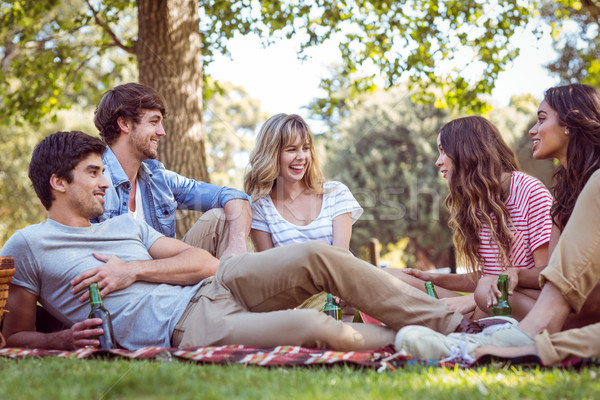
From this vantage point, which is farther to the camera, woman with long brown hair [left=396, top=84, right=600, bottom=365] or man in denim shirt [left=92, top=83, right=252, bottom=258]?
man in denim shirt [left=92, top=83, right=252, bottom=258]

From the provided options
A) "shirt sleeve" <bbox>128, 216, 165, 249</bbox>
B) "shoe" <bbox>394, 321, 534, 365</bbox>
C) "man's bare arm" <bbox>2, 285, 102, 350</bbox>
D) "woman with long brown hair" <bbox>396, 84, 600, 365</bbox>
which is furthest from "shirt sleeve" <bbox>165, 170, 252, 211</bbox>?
"woman with long brown hair" <bbox>396, 84, 600, 365</bbox>

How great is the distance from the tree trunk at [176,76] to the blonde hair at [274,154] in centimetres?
225

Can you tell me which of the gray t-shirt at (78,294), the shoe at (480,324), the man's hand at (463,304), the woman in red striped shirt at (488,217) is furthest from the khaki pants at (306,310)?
the man's hand at (463,304)

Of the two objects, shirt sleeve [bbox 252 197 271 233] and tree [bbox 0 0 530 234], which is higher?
tree [bbox 0 0 530 234]

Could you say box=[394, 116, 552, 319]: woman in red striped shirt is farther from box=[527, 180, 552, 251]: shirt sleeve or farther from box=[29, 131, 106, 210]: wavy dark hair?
box=[29, 131, 106, 210]: wavy dark hair

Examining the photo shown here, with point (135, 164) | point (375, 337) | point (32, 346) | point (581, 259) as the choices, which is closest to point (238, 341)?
point (375, 337)

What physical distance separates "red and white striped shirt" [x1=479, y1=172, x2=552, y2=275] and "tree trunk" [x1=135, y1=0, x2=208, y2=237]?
3.93 meters

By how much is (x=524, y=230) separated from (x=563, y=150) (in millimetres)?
593

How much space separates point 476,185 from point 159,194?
248 cm

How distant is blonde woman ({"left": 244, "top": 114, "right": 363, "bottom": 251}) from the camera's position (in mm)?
4934

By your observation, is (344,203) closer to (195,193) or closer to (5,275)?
(195,193)

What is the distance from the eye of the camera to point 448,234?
2450 centimetres

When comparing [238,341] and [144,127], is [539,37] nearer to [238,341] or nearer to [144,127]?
[144,127]

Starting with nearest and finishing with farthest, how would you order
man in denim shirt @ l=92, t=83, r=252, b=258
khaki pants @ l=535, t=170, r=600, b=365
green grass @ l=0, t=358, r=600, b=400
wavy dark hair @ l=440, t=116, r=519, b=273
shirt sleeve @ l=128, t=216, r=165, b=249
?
green grass @ l=0, t=358, r=600, b=400, khaki pants @ l=535, t=170, r=600, b=365, shirt sleeve @ l=128, t=216, r=165, b=249, wavy dark hair @ l=440, t=116, r=519, b=273, man in denim shirt @ l=92, t=83, r=252, b=258
